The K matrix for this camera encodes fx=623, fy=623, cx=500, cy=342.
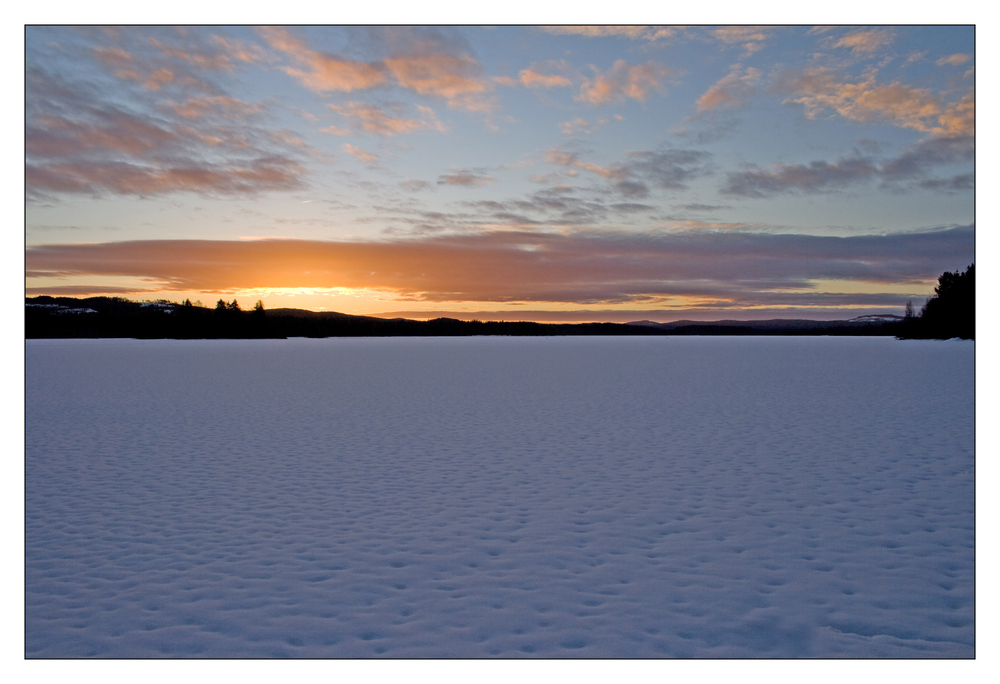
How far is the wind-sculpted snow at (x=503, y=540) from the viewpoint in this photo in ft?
17.8

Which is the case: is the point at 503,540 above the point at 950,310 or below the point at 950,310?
below

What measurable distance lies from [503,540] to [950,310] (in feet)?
367

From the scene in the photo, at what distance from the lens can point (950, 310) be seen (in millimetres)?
95438

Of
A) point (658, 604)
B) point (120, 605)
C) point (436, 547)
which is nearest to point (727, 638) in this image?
Answer: point (658, 604)

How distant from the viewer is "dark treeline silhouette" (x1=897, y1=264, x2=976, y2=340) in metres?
88.4

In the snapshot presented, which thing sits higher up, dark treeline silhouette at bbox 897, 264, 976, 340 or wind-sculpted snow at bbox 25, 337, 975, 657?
dark treeline silhouette at bbox 897, 264, 976, 340

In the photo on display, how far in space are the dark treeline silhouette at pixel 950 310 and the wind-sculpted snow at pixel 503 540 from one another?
89323 millimetres

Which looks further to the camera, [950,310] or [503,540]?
[950,310]

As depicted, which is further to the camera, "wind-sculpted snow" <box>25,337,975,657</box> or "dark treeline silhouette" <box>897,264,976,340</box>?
"dark treeline silhouette" <box>897,264,976,340</box>

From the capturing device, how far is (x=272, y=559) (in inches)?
279

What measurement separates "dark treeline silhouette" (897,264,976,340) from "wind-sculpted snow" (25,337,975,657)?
8932 cm
